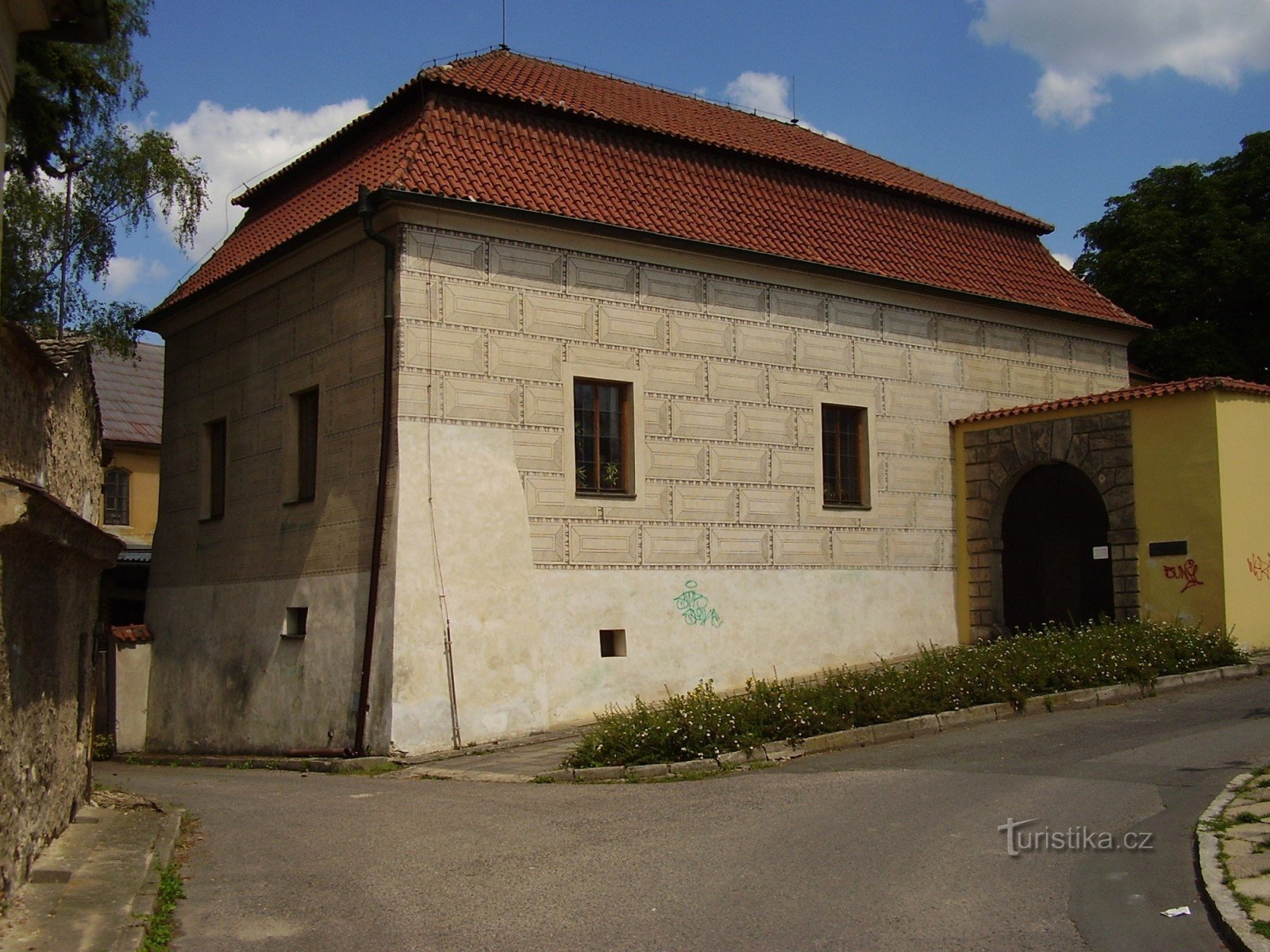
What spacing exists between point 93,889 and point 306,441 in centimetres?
1171

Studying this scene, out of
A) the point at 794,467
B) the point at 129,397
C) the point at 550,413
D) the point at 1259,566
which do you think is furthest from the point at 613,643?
the point at 129,397

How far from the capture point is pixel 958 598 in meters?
22.6

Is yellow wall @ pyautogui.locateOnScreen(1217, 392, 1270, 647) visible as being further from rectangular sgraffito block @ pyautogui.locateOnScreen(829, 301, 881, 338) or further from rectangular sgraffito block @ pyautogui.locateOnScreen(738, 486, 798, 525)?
rectangular sgraffito block @ pyautogui.locateOnScreen(738, 486, 798, 525)

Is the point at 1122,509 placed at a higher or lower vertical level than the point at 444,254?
lower

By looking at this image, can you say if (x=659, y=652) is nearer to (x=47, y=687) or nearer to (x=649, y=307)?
(x=649, y=307)

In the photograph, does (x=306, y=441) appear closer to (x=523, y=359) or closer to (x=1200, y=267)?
(x=523, y=359)

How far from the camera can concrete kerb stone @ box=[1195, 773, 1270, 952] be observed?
21.5 ft

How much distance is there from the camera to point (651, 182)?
19.9 metres

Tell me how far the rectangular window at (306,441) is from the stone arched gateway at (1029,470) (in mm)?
10890

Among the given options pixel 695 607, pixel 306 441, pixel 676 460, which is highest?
pixel 306 441

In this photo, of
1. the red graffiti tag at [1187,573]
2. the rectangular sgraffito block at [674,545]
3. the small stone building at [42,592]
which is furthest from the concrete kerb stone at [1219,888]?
the red graffiti tag at [1187,573]

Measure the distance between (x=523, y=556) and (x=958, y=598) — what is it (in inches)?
342

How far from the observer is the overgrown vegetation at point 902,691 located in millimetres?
13781

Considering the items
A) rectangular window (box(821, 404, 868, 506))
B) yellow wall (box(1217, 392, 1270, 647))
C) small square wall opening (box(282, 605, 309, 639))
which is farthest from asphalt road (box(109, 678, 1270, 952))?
rectangular window (box(821, 404, 868, 506))
